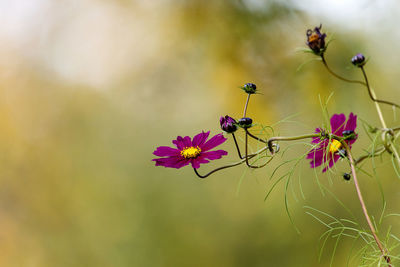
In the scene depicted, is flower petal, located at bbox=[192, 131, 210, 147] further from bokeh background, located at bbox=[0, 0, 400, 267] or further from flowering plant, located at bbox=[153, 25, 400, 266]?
bokeh background, located at bbox=[0, 0, 400, 267]

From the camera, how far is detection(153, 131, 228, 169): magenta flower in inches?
11.6

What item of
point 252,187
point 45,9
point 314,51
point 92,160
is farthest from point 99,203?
point 314,51

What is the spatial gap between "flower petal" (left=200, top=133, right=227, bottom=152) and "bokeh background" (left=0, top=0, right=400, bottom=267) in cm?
78

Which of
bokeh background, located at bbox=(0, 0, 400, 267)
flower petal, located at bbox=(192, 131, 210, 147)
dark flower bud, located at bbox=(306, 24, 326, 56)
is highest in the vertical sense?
bokeh background, located at bbox=(0, 0, 400, 267)

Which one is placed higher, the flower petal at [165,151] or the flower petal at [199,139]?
the flower petal at [199,139]

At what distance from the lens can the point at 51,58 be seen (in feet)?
3.97

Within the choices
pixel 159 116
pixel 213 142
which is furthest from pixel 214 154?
pixel 159 116

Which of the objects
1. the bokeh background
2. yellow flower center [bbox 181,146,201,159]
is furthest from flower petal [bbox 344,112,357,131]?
the bokeh background

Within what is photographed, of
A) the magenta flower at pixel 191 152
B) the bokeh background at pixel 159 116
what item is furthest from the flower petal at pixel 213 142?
the bokeh background at pixel 159 116

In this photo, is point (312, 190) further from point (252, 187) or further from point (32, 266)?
point (32, 266)

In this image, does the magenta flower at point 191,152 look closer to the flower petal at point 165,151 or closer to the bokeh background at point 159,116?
the flower petal at point 165,151

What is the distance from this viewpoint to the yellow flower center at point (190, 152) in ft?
1.00

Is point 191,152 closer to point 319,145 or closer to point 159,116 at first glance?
point 319,145

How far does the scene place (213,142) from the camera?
1.02 ft
